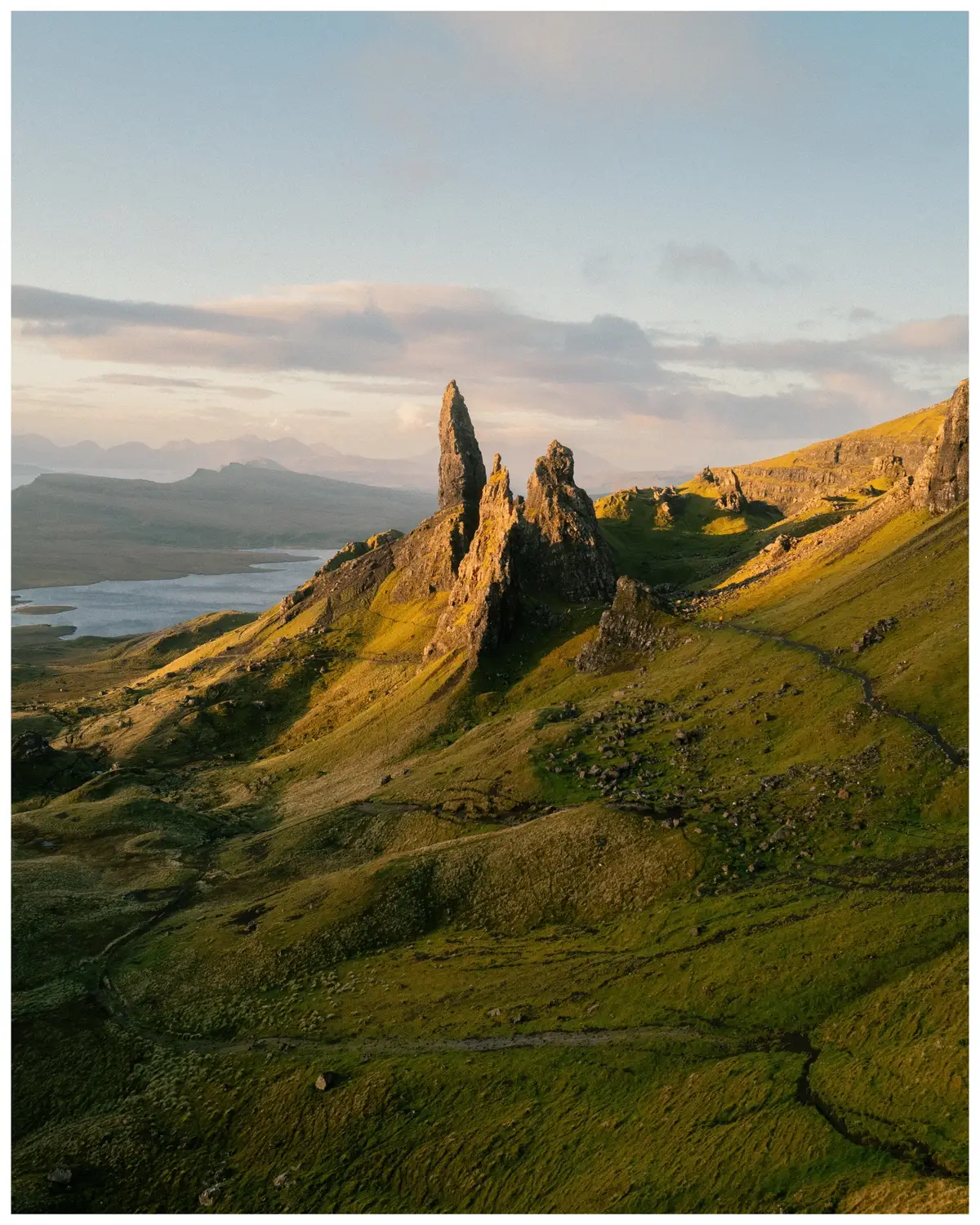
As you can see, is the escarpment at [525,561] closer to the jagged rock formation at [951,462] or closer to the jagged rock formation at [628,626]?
the jagged rock formation at [628,626]

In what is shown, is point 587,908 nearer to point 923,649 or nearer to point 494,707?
point 923,649

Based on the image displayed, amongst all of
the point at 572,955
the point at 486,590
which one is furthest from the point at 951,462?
the point at 572,955

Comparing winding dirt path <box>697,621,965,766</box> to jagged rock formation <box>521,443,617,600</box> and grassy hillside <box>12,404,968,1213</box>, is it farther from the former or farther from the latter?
jagged rock formation <box>521,443,617,600</box>

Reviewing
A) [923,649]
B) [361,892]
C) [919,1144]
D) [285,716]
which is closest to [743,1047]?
[919,1144]

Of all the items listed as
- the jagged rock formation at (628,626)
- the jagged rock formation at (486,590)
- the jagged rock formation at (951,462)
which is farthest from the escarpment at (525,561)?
the jagged rock formation at (951,462)

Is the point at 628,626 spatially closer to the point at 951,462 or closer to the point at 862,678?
the point at 862,678

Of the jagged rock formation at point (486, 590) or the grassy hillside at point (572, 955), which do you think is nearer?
the grassy hillside at point (572, 955)
